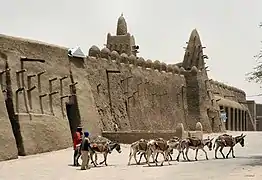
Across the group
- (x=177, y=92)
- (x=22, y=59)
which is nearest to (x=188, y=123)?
(x=177, y=92)

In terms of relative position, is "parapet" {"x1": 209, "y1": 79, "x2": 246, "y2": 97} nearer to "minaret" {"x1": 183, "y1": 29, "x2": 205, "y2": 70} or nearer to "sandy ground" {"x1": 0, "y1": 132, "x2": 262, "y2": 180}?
"minaret" {"x1": 183, "y1": 29, "x2": 205, "y2": 70}

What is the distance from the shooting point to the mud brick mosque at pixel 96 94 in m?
22.6

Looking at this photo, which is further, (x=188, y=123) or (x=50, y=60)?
(x=188, y=123)

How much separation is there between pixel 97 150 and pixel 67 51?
418 inches

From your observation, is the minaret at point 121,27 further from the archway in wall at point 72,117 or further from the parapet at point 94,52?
the archway in wall at point 72,117

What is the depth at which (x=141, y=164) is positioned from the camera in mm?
18562

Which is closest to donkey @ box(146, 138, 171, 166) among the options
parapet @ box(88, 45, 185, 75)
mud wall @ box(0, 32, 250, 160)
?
mud wall @ box(0, 32, 250, 160)

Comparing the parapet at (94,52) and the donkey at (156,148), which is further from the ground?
the parapet at (94,52)

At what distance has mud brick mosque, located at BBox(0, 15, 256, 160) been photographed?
22.6 metres

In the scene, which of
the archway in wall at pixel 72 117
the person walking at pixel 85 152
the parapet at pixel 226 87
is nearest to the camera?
the person walking at pixel 85 152

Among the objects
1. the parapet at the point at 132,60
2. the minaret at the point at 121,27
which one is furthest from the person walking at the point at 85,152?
the minaret at the point at 121,27

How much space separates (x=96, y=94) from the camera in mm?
30812

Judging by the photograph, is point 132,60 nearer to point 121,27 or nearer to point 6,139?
point 121,27

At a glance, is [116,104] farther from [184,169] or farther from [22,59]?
[184,169]
